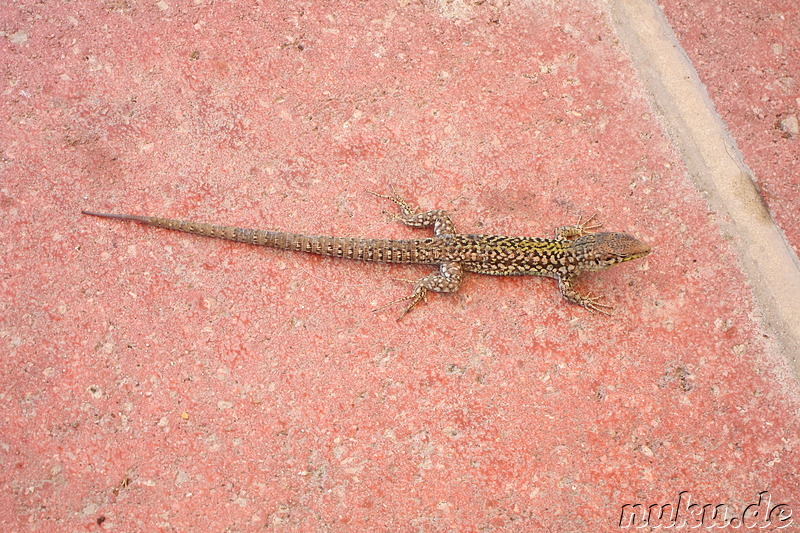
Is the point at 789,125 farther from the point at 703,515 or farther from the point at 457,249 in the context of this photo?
the point at 703,515

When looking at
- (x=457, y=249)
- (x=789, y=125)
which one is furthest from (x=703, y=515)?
(x=789, y=125)

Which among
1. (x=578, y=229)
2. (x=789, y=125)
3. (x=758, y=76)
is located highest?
(x=758, y=76)

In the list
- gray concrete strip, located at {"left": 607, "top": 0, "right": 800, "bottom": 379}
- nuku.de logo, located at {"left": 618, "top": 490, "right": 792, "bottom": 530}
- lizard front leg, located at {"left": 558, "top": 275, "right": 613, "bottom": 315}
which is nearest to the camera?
nuku.de logo, located at {"left": 618, "top": 490, "right": 792, "bottom": 530}

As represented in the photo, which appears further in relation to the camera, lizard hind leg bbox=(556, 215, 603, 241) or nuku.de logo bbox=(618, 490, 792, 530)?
lizard hind leg bbox=(556, 215, 603, 241)

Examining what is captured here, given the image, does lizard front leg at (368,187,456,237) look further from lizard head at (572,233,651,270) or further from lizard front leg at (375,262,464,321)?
lizard head at (572,233,651,270)

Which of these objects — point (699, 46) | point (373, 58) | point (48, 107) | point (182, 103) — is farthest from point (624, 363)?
point (48, 107)

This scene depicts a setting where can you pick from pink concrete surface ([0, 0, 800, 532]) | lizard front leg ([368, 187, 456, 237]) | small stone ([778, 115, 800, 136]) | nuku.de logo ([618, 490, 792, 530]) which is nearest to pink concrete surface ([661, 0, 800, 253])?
small stone ([778, 115, 800, 136])
